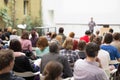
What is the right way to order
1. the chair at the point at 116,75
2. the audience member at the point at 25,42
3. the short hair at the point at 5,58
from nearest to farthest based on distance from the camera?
the short hair at the point at 5,58, the chair at the point at 116,75, the audience member at the point at 25,42

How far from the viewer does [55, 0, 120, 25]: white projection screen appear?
2316cm

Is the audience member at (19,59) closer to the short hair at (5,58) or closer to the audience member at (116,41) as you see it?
the short hair at (5,58)

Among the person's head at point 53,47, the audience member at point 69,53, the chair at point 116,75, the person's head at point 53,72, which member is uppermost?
the person's head at point 53,72

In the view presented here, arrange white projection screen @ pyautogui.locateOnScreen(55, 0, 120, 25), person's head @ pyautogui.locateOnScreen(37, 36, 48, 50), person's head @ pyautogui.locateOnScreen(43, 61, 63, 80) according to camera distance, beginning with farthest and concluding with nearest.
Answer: white projection screen @ pyautogui.locateOnScreen(55, 0, 120, 25) → person's head @ pyautogui.locateOnScreen(37, 36, 48, 50) → person's head @ pyautogui.locateOnScreen(43, 61, 63, 80)

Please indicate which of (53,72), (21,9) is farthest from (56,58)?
(21,9)

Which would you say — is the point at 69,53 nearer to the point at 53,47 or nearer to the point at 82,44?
the point at 82,44

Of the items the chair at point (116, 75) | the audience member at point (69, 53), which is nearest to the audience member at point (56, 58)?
the audience member at point (69, 53)

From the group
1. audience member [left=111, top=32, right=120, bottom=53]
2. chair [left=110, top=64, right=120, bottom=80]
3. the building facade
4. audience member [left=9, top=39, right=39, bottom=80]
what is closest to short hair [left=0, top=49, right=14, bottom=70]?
audience member [left=9, top=39, right=39, bottom=80]

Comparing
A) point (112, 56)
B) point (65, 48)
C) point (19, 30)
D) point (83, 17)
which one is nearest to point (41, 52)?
point (65, 48)

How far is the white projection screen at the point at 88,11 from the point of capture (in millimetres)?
23156

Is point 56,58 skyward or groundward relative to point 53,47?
groundward

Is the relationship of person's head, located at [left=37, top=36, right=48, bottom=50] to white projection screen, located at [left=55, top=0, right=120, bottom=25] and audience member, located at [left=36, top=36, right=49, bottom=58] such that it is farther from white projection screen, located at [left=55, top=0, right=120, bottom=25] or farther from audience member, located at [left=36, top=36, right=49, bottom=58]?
white projection screen, located at [left=55, top=0, right=120, bottom=25]

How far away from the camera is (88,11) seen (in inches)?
950

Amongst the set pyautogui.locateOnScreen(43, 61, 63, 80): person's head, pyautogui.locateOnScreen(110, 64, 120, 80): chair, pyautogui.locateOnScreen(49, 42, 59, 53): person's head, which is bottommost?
pyautogui.locateOnScreen(110, 64, 120, 80): chair
